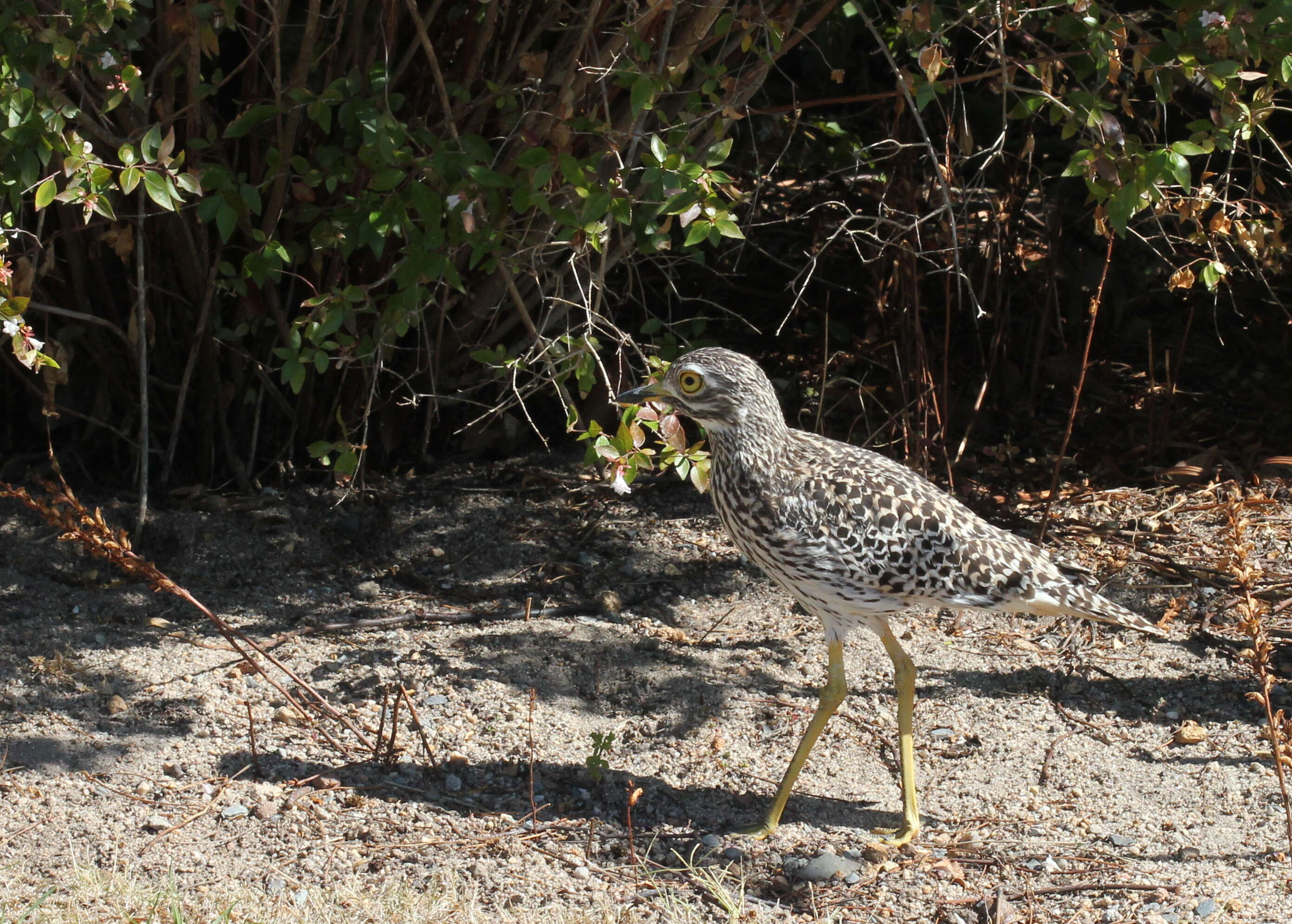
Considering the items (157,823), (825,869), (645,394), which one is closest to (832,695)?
(825,869)

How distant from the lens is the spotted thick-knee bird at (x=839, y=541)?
3881mm

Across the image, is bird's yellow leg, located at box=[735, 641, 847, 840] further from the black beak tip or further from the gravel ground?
the black beak tip

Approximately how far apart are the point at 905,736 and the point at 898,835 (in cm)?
28

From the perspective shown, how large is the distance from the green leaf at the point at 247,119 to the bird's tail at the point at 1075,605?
2884mm

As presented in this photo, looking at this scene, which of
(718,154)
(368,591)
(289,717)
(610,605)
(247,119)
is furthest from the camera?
(368,591)

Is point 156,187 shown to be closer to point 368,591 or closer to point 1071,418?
point 368,591

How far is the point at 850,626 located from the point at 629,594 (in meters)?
1.31

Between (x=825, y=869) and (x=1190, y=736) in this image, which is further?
(x=1190, y=736)

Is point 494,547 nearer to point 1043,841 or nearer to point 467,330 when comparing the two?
point 467,330

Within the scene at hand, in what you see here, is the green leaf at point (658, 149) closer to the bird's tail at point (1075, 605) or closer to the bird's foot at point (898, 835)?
the bird's tail at point (1075, 605)

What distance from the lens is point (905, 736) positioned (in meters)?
3.91

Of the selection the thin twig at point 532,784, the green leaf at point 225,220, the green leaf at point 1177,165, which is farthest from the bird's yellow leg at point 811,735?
the green leaf at point 225,220

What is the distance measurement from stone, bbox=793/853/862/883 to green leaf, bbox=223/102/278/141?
2886 millimetres

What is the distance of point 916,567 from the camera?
154 inches
